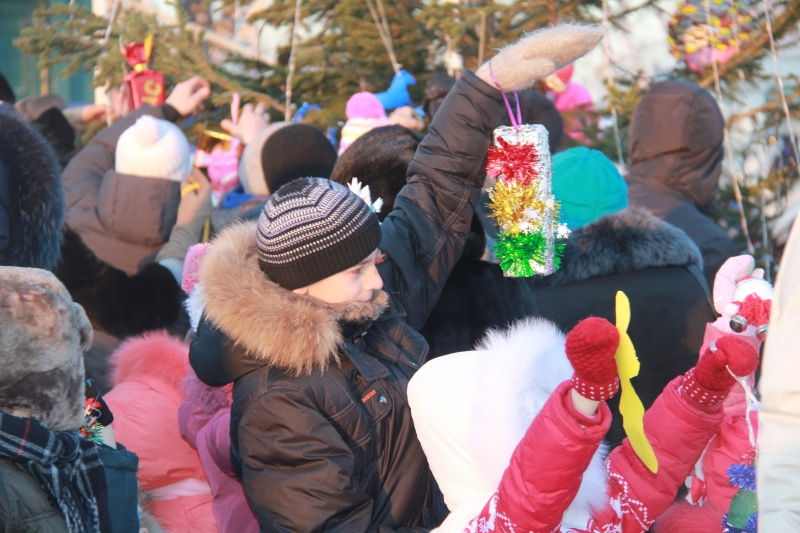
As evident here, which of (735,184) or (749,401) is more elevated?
(749,401)

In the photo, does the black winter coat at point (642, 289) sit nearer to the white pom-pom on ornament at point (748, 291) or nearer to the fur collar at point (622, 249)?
the fur collar at point (622, 249)

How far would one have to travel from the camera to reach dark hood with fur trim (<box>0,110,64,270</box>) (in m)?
2.97

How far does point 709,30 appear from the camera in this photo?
16.7ft

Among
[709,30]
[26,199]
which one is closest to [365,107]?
[709,30]

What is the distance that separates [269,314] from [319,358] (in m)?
0.18

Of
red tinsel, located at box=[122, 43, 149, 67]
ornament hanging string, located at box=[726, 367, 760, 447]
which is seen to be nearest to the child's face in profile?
ornament hanging string, located at box=[726, 367, 760, 447]

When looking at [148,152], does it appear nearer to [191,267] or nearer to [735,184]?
[191,267]

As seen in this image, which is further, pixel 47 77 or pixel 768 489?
pixel 47 77

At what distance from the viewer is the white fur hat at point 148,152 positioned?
4652 millimetres

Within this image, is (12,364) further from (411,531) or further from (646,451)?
(646,451)

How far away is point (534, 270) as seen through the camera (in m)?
2.93

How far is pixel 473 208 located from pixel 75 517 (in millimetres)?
1561

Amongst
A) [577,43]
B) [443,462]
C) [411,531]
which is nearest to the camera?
[443,462]

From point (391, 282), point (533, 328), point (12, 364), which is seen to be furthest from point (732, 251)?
point (12, 364)
